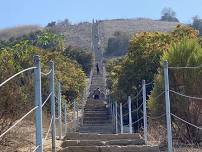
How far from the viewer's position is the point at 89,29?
336 feet

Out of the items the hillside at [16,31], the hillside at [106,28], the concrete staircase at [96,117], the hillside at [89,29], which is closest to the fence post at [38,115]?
the concrete staircase at [96,117]

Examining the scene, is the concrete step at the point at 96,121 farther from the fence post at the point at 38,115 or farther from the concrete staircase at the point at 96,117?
the fence post at the point at 38,115

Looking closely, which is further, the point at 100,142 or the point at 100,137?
the point at 100,137

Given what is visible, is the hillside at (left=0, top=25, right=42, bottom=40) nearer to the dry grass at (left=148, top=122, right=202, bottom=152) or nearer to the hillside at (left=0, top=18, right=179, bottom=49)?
the hillside at (left=0, top=18, right=179, bottom=49)

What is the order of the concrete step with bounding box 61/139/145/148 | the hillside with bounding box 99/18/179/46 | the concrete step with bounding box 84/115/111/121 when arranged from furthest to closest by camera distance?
the hillside with bounding box 99/18/179/46, the concrete step with bounding box 84/115/111/121, the concrete step with bounding box 61/139/145/148

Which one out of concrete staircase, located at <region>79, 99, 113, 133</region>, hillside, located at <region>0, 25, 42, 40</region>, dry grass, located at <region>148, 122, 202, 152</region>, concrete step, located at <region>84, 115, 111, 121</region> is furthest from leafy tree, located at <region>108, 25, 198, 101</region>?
hillside, located at <region>0, 25, 42, 40</region>

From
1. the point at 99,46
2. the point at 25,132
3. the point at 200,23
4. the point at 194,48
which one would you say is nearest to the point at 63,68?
the point at 194,48

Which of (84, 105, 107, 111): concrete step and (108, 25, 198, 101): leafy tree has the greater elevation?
(108, 25, 198, 101): leafy tree

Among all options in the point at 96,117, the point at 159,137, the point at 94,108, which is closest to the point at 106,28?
the point at 94,108

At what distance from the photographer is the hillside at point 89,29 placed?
83887 millimetres

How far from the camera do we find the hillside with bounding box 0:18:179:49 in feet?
275

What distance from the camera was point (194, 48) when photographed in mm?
13258

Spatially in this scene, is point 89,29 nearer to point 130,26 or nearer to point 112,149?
point 130,26

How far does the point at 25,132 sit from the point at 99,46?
232 feet
